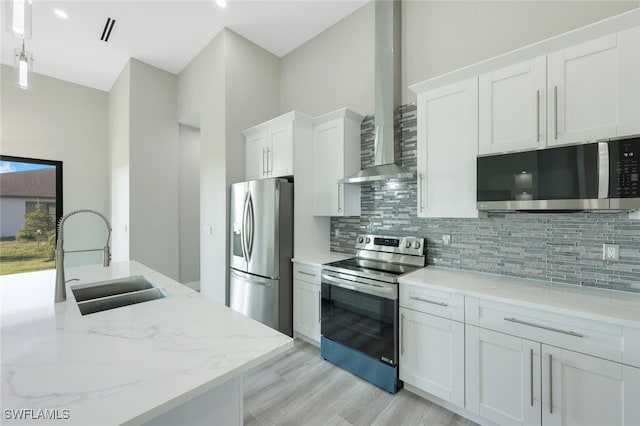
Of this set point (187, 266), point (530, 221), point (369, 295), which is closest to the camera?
point (530, 221)

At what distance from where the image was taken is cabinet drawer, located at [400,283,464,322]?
1804 millimetres

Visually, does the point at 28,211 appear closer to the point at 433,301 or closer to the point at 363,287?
the point at 363,287

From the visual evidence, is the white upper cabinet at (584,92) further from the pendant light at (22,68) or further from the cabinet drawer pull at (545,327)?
the pendant light at (22,68)

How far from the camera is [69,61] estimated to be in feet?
13.3

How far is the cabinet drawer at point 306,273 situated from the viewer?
271cm

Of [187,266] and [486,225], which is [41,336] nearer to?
[486,225]

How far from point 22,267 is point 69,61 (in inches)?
131

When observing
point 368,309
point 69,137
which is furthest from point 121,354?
point 69,137

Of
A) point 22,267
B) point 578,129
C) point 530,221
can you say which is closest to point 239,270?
point 530,221

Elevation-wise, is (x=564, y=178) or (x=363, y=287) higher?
(x=564, y=178)

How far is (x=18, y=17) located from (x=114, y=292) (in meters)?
1.65

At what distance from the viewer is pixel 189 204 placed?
15.6 feet

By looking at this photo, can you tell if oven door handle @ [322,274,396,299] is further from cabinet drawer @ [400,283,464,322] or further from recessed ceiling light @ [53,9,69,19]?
recessed ceiling light @ [53,9,69,19]

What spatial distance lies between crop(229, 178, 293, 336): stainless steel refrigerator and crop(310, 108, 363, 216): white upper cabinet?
0.39 m
